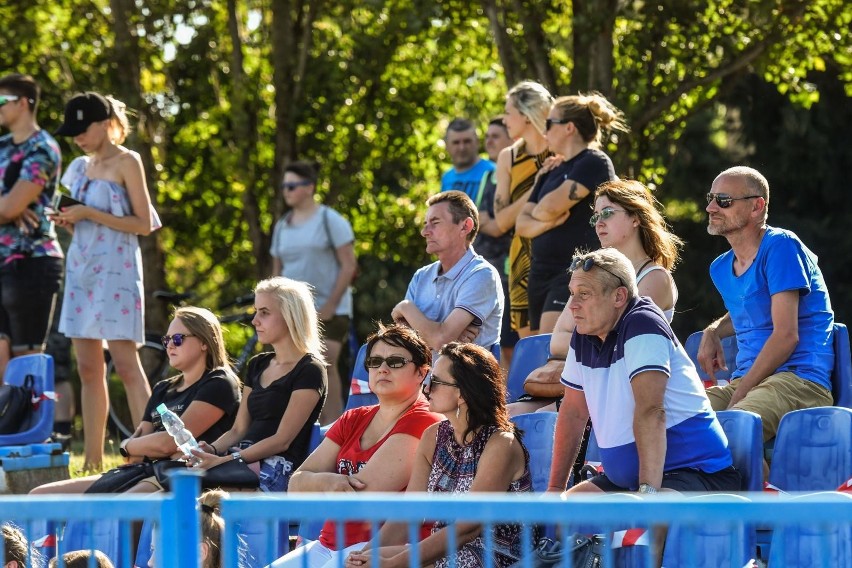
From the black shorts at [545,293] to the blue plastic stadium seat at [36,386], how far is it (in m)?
2.48

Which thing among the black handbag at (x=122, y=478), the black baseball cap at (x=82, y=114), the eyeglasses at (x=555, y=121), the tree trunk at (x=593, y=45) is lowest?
the black handbag at (x=122, y=478)

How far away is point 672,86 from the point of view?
10398mm

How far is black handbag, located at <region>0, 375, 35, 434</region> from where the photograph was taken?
668 centimetres

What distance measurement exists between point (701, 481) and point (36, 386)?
3.92 m

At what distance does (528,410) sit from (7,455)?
277 centimetres

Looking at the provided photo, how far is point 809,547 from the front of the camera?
3.14 meters

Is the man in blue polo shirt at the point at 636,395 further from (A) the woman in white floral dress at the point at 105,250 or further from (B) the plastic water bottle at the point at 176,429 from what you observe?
(A) the woman in white floral dress at the point at 105,250

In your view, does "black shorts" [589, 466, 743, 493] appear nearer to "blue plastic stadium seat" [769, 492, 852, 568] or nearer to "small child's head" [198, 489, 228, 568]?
Result: "blue plastic stadium seat" [769, 492, 852, 568]

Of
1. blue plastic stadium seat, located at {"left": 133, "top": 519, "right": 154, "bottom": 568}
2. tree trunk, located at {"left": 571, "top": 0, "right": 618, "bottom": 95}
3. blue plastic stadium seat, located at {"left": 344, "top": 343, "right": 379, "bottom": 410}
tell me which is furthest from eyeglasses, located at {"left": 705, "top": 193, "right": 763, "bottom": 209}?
tree trunk, located at {"left": 571, "top": 0, "right": 618, "bottom": 95}

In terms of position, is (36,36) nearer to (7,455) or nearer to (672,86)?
(672,86)

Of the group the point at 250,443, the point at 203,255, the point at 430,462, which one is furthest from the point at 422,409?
the point at 203,255

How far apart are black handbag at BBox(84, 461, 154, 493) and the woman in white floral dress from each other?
1373 millimetres

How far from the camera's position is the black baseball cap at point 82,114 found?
22.8ft

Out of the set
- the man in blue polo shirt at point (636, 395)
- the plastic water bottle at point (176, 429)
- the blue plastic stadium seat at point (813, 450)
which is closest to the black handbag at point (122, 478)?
the plastic water bottle at point (176, 429)
